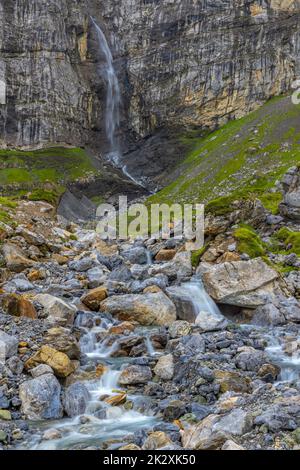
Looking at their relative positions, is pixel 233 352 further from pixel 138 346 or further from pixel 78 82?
pixel 78 82

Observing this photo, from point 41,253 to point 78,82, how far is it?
9331cm

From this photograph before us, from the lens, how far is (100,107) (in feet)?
381

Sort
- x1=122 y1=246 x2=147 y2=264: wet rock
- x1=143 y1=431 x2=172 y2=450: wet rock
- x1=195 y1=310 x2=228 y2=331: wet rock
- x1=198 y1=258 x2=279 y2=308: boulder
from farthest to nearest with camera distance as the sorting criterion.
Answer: x1=122 y1=246 x2=147 y2=264: wet rock < x1=198 y1=258 x2=279 y2=308: boulder < x1=195 y1=310 x2=228 y2=331: wet rock < x1=143 y1=431 x2=172 y2=450: wet rock

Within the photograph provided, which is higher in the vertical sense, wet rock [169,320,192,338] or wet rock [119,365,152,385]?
wet rock [119,365,152,385]

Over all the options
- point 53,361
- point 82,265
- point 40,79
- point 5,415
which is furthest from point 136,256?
point 40,79

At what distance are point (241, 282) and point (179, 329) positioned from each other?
15.5 ft

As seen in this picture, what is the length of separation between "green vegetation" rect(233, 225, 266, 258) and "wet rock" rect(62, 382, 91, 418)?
13780 mm

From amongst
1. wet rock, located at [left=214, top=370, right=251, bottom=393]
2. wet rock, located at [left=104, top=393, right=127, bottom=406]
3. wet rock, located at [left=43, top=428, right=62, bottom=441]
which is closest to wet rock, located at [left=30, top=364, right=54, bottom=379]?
wet rock, located at [left=104, top=393, right=127, bottom=406]

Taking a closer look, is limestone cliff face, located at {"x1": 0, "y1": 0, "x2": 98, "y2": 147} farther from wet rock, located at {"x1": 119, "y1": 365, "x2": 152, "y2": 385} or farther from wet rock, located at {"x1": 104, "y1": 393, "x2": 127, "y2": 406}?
wet rock, located at {"x1": 104, "y1": 393, "x2": 127, "y2": 406}

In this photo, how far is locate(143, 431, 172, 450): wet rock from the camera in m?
10.2

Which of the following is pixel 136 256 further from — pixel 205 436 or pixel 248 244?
pixel 205 436

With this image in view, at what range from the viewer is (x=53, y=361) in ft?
46.9

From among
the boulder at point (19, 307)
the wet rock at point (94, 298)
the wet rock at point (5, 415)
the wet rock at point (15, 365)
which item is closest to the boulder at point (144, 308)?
the wet rock at point (94, 298)

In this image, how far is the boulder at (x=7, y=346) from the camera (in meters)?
14.5
